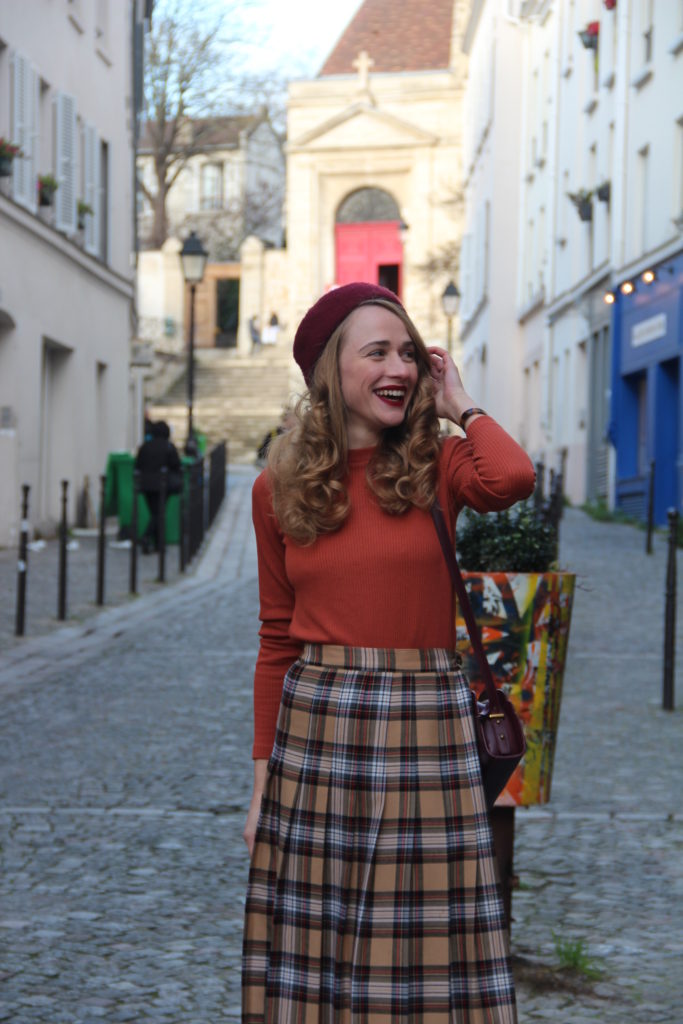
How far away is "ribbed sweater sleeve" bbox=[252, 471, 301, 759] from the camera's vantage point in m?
2.95

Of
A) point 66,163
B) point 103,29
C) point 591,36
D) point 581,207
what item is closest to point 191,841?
point 66,163

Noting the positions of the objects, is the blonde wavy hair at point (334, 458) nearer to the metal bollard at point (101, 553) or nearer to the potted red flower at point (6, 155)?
the metal bollard at point (101, 553)

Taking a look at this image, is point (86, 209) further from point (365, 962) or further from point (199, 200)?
point (199, 200)

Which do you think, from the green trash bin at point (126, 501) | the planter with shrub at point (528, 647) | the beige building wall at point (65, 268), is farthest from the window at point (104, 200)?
the planter with shrub at point (528, 647)

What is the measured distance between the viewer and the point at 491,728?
287 centimetres

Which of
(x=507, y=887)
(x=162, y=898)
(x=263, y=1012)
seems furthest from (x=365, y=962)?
(x=162, y=898)

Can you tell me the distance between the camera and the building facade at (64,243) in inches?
768

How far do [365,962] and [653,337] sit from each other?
20502 mm

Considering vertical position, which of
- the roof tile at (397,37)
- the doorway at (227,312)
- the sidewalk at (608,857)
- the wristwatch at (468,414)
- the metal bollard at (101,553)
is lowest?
the sidewalk at (608,857)

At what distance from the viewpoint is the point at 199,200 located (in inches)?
2699

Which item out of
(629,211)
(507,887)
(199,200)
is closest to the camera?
(507,887)

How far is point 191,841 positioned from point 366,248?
157ft

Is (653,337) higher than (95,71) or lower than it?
lower

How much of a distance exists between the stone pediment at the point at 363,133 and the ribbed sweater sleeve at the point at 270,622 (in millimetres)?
Answer: 50118
